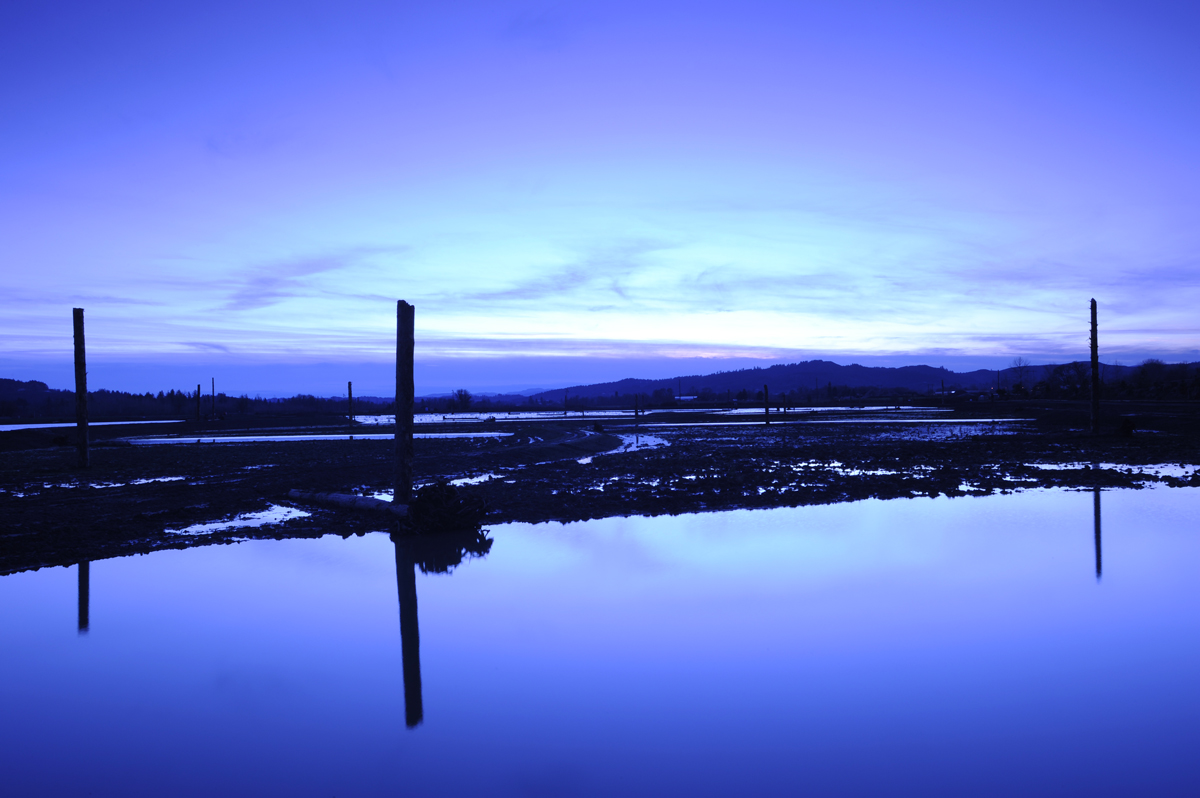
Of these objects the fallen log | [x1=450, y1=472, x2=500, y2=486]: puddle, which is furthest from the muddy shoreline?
the fallen log

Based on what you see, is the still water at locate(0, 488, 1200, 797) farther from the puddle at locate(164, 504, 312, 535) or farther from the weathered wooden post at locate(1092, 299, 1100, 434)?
the weathered wooden post at locate(1092, 299, 1100, 434)

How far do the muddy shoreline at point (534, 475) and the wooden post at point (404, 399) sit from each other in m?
0.84

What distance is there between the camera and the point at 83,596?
8.59 m

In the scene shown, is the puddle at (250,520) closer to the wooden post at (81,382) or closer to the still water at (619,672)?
the still water at (619,672)

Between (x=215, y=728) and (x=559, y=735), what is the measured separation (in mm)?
2541

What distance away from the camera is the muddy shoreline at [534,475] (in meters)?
12.7

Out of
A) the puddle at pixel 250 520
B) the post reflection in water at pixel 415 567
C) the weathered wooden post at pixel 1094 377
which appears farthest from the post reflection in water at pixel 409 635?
the weathered wooden post at pixel 1094 377

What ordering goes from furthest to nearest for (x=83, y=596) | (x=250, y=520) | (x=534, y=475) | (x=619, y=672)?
(x=534, y=475)
(x=250, y=520)
(x=83, y=596)
(x=619, y=672)

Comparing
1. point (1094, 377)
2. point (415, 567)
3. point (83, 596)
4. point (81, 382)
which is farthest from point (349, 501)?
point (1094, 377)

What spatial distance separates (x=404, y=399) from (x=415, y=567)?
Result: 135 inches

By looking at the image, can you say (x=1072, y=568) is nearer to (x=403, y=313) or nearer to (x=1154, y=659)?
(x=1154, y=659)

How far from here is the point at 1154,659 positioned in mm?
6340

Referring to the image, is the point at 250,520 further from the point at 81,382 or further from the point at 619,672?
the point at 81,382

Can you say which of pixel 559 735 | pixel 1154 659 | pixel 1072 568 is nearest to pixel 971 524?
pixel 1072 568
